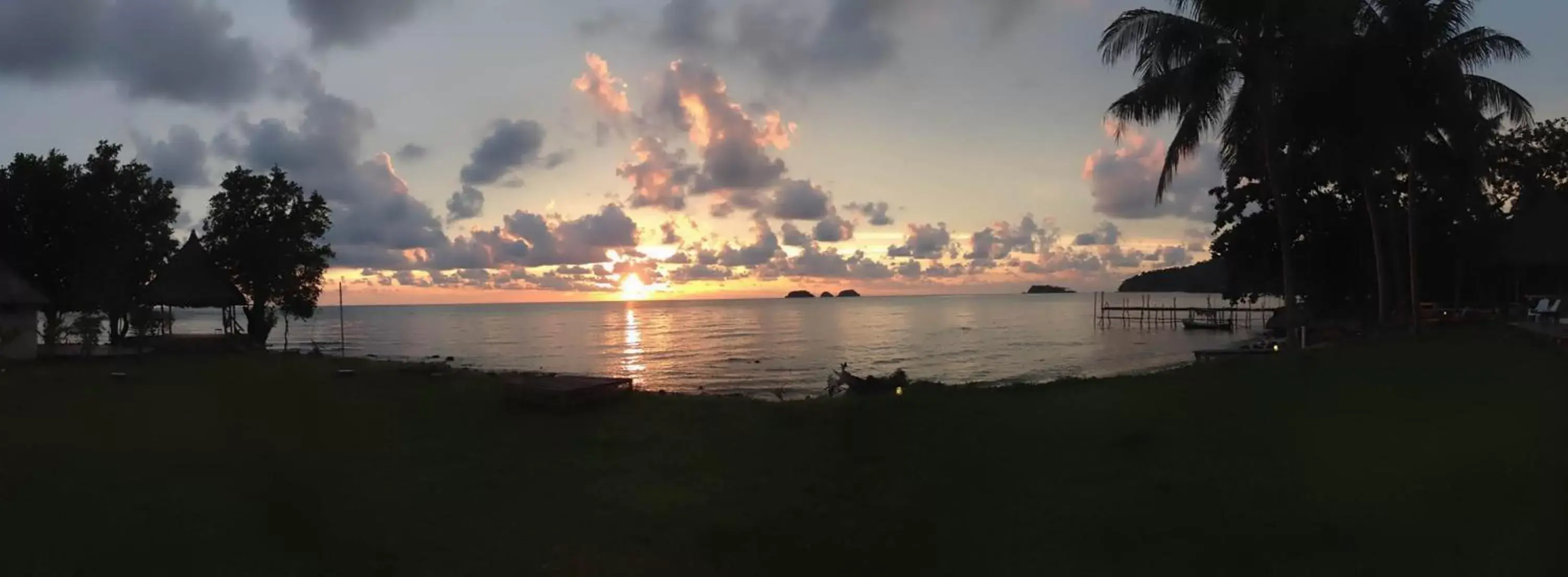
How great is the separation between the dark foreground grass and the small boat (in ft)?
195

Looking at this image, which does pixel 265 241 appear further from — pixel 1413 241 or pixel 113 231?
pixel 1413 241

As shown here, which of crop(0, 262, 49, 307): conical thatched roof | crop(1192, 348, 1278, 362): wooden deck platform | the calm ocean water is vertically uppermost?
crop(0, 262, 49, 307): conical thatched roof

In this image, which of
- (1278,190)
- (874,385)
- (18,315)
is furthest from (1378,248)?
(18,315)

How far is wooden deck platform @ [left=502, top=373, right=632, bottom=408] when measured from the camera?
1598 cm

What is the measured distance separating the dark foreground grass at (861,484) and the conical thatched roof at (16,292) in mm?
13579

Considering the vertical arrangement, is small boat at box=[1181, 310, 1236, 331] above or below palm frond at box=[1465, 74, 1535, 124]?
below

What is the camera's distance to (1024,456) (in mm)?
10430

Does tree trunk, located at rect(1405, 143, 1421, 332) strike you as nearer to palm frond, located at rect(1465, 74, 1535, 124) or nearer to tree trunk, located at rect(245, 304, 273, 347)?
palm frond, located at rect(1465, 74, 1535, 124)

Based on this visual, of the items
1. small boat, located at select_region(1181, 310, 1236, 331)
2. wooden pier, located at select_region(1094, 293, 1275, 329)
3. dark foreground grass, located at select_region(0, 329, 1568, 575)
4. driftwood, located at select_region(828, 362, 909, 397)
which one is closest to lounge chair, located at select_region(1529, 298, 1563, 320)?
dark foreground grass, located at select_region(0, 329, 1568, 575)

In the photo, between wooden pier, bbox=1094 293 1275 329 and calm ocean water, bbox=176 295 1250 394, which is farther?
wooden pier, bbox=1094 293 1275 329

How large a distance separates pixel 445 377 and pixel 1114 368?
27430mm

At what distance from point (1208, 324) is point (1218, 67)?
193 feet

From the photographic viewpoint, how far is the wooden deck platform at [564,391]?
52.4ft

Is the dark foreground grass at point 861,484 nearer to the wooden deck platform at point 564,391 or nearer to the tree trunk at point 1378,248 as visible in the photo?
the wooden deck platform at point 564,391
